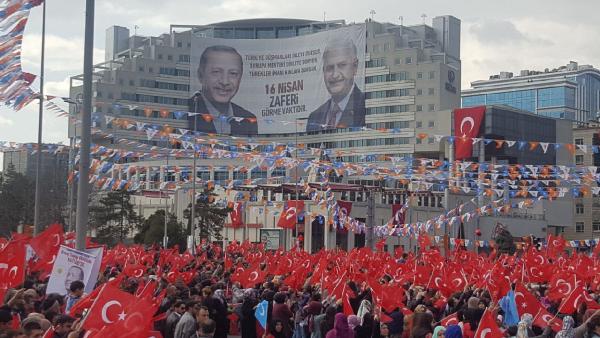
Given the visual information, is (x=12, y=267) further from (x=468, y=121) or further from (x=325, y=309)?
(x=468, y=121)

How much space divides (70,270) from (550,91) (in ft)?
528

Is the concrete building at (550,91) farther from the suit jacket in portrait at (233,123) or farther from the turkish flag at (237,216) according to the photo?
the turkish flag at (237,216)

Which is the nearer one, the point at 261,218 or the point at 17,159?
the point at 261,218

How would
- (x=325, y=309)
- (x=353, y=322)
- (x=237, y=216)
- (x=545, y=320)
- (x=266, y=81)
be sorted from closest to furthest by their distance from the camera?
(x=353, y=322) < (x=545, y=320) < (x=325, y=309) < (x=237, y=216) < (x=266, y=81)

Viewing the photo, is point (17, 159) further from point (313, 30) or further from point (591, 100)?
point (591, 100)

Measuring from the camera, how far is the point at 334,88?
10131cm

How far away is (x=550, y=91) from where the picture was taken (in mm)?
165750

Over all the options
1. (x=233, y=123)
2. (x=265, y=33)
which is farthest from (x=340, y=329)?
(x=265, y=33)

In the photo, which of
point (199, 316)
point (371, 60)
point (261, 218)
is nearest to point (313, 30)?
point (371, 60)

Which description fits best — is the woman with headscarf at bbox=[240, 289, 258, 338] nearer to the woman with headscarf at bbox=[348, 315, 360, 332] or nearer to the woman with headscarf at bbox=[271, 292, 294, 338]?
the woman with headscarf at bbox=[271, 292, 294, 338]

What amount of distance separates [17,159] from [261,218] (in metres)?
44.8

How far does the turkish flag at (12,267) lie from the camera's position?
42.7 feet

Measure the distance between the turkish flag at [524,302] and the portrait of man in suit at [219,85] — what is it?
93.4m

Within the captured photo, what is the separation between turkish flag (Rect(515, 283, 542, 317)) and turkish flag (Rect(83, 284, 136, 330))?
308 inches
